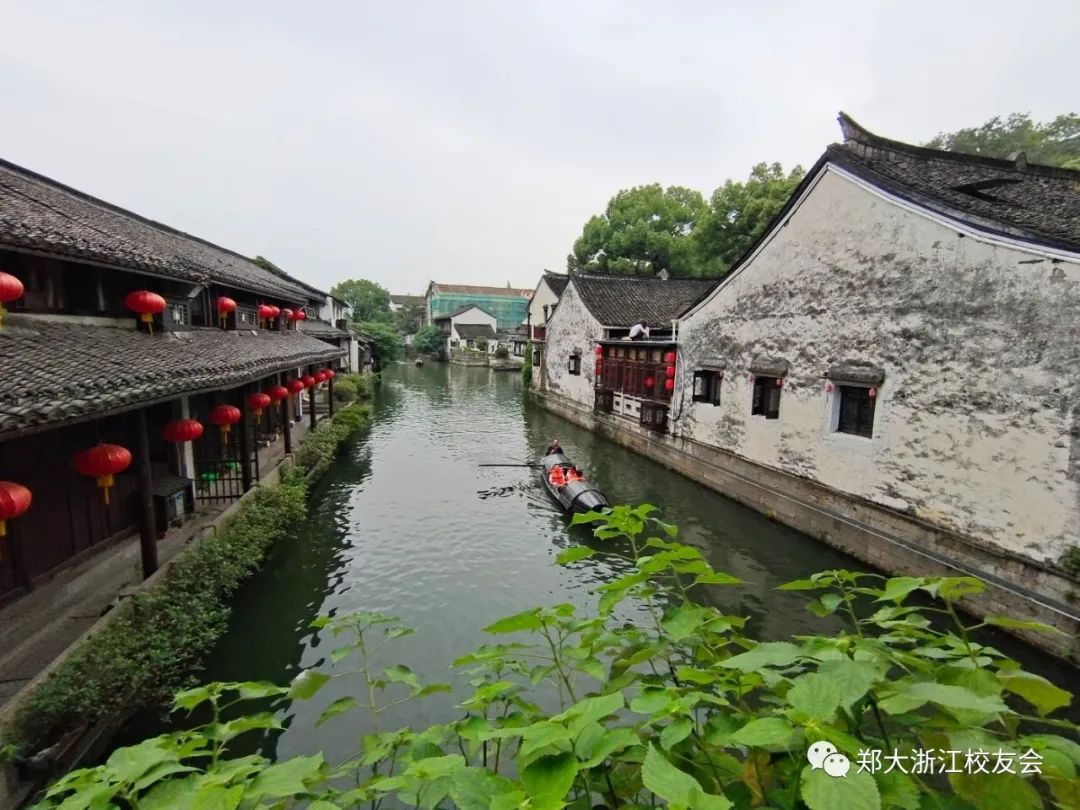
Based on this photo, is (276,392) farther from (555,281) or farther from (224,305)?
(555,281)

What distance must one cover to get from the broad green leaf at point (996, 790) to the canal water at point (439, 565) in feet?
18.8

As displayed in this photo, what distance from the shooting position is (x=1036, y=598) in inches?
276

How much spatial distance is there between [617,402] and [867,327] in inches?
458

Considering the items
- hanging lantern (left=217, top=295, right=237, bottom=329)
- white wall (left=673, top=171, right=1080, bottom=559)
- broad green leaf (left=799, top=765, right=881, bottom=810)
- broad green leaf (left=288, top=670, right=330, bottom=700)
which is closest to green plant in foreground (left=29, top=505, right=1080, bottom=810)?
broad green leaf (left=799, top=765, right=881, bottom=810)

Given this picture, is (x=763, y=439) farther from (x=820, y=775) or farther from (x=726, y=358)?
(x=820, y=775)

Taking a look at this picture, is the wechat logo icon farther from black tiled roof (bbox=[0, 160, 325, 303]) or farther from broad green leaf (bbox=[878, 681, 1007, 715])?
black tiled roof (bbox=[0, 160, 325, 303])

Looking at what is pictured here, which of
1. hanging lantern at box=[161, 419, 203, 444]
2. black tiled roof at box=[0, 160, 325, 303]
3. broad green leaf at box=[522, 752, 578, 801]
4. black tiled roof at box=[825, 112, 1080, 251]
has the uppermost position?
black tiled roof at box=[825, 112, 1080, 251]

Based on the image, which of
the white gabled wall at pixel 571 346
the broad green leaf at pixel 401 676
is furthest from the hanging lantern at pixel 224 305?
the white gabled wall at pixel 571 346

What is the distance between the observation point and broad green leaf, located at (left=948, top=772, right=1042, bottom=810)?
1.22 metres

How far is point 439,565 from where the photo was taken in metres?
9.97

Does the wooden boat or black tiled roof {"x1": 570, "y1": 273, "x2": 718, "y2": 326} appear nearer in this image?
the wooden boat

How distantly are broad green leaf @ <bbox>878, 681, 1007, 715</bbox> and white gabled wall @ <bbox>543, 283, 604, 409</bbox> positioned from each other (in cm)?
2233

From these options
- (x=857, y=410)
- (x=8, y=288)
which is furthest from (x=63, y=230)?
(x=857, y=410)

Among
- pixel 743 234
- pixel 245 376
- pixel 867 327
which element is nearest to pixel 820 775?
pixel 245 376
